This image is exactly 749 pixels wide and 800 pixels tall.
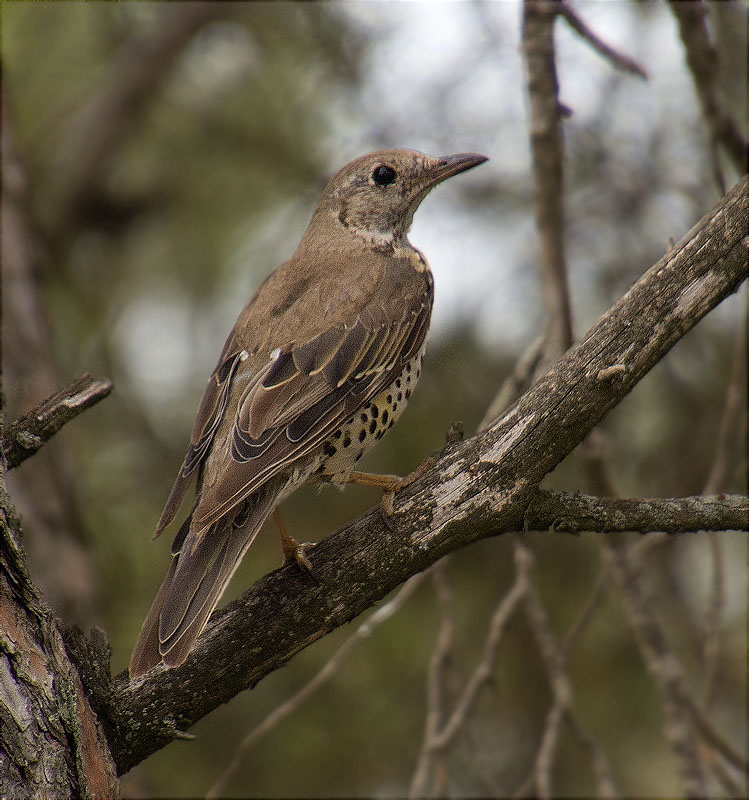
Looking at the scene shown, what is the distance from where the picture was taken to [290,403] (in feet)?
11.7

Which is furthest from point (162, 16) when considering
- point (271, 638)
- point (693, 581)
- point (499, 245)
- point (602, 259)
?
point (271, 638)

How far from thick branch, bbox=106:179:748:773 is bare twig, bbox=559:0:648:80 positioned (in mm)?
1547

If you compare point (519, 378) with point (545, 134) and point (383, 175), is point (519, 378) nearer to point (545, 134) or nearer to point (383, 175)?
point (545, 134)

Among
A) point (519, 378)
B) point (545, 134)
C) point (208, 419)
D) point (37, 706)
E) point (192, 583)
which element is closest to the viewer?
point (37, 706)

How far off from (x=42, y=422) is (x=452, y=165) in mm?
2617

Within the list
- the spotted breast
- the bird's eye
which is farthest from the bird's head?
the spotted breast

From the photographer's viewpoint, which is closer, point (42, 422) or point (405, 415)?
point (42, 422)

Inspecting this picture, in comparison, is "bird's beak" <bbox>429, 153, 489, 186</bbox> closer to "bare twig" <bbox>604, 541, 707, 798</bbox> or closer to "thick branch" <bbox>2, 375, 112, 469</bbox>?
"bare twig" <bbox>604, 541, 707, 798</bbox>

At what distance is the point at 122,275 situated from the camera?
8789 mm

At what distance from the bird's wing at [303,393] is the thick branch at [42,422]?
0.54 metres

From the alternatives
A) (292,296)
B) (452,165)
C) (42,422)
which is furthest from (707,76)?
(42,422)

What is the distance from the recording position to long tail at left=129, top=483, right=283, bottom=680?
9.19 feet

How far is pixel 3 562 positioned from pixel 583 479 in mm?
2861

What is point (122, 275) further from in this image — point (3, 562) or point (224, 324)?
point (3, 562)
